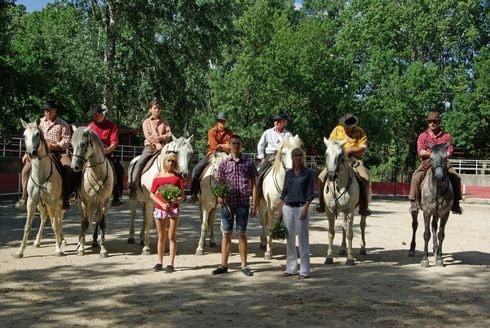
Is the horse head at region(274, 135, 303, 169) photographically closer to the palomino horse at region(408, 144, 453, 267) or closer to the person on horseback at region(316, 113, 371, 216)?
the person on horseback at region(316, 113, 371, 216)

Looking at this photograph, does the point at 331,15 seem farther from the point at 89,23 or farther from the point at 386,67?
the point at 89,23

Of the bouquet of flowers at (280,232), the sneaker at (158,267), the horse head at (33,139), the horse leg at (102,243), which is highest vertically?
the horse head at (33,139)

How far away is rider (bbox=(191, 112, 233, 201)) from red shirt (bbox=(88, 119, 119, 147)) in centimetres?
180

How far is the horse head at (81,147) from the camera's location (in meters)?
10.2

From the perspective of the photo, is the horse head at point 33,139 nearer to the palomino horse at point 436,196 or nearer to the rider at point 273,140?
the rider at point 273,140

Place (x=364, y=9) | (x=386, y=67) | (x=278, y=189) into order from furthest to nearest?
1. (x=364, y=9)
2. (x=386, y=67)
3. (x=278, y=189)

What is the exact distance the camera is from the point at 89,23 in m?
30.2

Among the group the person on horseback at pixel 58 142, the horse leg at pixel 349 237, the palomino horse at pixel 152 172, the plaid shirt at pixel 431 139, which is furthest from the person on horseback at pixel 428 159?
the person on horseback at pixel 58 142

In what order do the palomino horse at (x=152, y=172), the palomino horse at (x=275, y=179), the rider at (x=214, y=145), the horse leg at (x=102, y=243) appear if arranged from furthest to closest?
the rider at (x=214, y=145) → the horse leg at (x=102, y=243) → the palomino horse at (x=275, y=179) → the palomino horse at (x=152, y=172)

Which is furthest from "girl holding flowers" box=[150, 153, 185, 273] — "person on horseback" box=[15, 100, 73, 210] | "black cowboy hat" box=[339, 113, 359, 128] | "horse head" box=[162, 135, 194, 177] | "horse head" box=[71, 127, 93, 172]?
"black cowboy hat" box=[339, 113, 359, 128]

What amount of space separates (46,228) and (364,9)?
46414 mm

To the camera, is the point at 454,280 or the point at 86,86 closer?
the point at 454,280

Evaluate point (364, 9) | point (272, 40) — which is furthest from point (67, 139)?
point (364, 9)

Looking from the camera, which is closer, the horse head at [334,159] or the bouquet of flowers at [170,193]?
the bouquet of flowers at [170,193]
